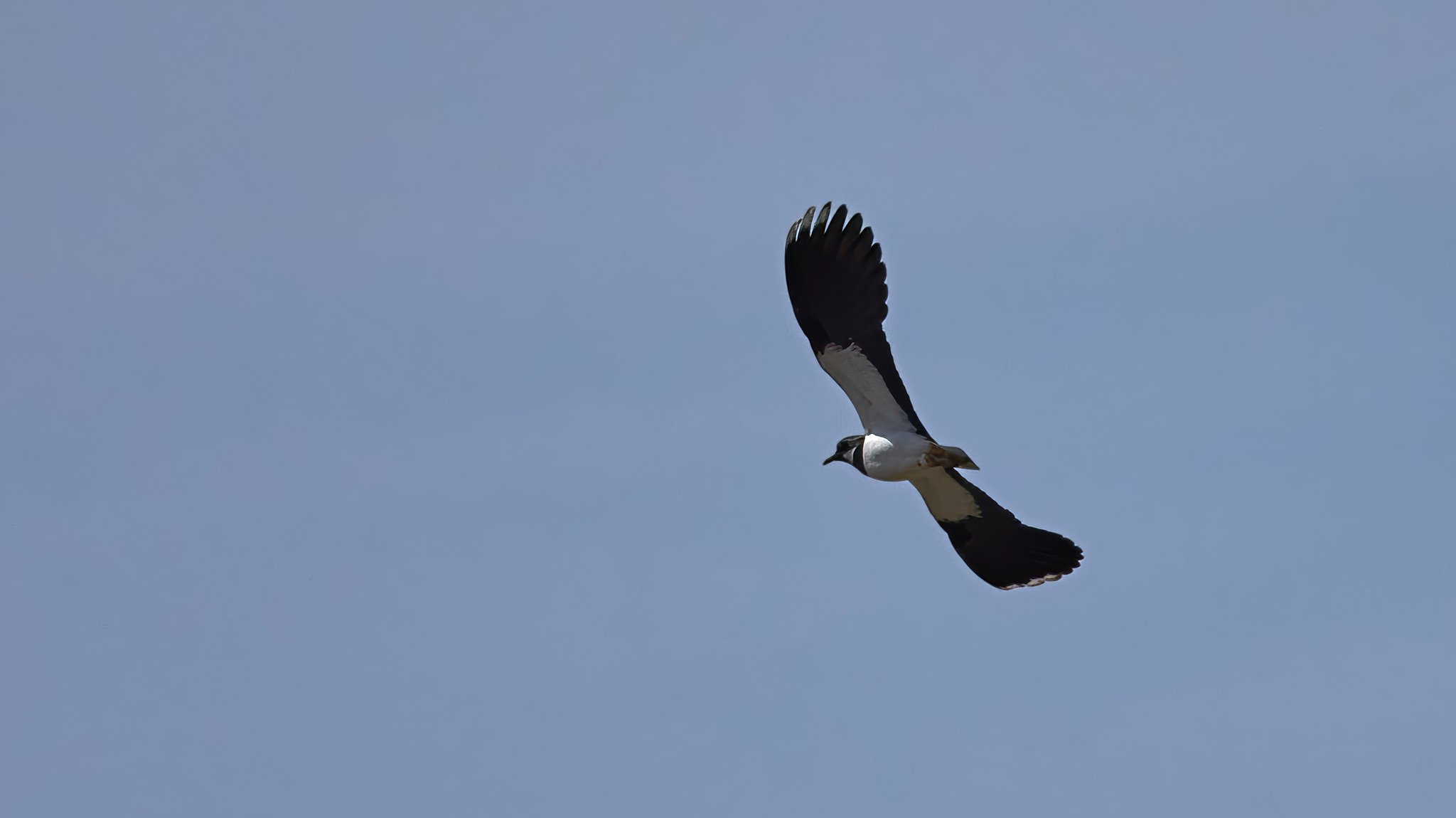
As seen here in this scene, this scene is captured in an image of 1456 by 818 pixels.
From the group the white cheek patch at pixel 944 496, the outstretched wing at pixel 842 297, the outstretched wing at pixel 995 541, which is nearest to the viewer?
the outstretched wing at pixel 842 297

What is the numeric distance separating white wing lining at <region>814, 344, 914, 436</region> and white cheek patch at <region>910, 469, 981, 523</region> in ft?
3.02

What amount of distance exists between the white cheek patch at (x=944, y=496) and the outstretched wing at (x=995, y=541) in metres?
0.01

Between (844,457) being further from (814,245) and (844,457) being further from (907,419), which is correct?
(814,245)

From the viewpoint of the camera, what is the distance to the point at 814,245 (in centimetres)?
2650

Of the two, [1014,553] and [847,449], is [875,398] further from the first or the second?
[1014,553]

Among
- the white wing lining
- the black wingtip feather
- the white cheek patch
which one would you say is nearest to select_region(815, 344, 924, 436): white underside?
the white wing lining

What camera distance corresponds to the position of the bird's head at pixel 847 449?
27.8m

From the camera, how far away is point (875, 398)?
2727 cm

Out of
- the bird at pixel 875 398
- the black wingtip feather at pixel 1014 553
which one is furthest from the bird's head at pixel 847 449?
the black wingtip feather at pixel 1014 553

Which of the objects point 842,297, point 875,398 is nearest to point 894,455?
point 875,398

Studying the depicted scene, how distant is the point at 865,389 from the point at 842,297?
1403mm

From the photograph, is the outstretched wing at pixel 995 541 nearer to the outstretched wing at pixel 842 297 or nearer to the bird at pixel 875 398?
the bird at pixel 875 398

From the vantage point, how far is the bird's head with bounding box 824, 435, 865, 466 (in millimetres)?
27797

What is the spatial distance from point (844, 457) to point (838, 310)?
2461 mm
